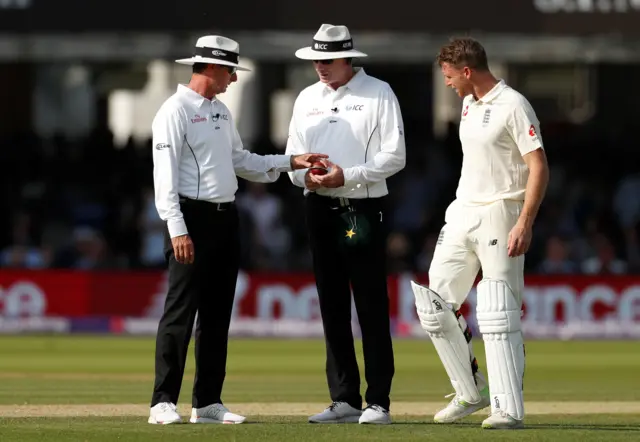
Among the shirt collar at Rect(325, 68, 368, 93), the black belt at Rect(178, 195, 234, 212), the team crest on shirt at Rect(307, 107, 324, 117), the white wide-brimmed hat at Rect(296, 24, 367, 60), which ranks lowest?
the black belt at Rect(178, 195, 234, 212)

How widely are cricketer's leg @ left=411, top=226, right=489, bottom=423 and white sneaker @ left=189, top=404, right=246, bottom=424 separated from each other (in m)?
0.98

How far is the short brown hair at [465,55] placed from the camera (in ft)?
23.3

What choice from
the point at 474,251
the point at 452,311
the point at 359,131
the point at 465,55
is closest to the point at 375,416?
the point at 452,311

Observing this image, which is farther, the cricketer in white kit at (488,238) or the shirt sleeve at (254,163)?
the shirt sleeve at (254,163)

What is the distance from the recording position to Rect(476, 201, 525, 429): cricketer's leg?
693 centimetres

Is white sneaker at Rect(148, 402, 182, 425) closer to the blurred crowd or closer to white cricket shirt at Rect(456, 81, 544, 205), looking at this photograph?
white cricket shirt at Rect(456, 81, 544, 205)

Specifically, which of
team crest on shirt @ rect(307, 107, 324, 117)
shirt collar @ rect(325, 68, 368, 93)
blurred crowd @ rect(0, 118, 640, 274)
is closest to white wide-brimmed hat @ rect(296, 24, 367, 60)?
shirt collar @ rect(325, 68, 368, 93)

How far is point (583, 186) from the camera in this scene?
18.7 metres

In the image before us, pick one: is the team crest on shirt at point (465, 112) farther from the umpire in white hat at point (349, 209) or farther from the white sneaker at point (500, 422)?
the white sneaker at point (500, 422)

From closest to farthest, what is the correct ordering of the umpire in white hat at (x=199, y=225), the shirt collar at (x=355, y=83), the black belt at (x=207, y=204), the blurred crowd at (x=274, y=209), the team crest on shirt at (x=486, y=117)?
the team crest on shirt at (x=486, y=117) < the umpire in white hat at (x=199, y=225) < the black belt at (x=207, y=204) < the shirt collar at (x=355, y=83) < the blurred crowd at (x=274, y=209)

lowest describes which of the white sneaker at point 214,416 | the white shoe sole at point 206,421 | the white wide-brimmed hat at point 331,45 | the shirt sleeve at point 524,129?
the white shoe sole at point 206,421

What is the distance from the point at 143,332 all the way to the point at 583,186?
5804 mm

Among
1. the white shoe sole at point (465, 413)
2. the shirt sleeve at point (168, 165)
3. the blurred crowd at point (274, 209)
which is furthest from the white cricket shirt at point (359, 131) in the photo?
the blurred crowd at point (274, 209)

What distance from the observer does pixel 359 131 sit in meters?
7.45
